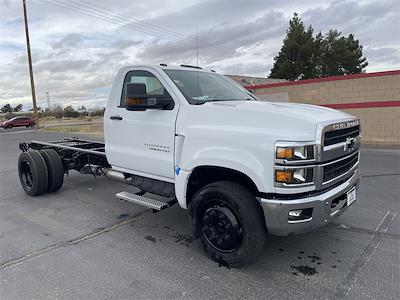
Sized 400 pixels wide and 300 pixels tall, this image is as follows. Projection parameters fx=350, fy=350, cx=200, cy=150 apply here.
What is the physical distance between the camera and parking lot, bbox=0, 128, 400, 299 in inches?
126

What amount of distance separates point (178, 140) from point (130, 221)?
5.76 feet

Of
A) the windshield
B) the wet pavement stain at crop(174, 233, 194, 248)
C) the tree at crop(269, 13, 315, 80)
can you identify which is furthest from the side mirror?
the tree at crop(269, 13, 315, 80)

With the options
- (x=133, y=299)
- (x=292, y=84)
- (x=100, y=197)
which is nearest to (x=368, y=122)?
(x=292, y=84)

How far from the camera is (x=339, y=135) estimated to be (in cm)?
348

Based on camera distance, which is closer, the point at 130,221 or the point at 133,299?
the point at 133,299

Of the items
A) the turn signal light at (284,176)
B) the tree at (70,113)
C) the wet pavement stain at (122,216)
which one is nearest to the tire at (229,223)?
the turn signal light at (284,176)

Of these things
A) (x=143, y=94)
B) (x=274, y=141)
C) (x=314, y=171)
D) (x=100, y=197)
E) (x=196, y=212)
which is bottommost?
(x=100, y=197)

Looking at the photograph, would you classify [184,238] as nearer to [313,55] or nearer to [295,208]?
[295,208]

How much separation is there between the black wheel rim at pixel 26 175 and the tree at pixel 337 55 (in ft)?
135

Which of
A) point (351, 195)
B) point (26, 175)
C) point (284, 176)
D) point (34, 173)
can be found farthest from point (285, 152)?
point (26, 175)

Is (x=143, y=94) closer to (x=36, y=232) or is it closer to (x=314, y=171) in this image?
(x=314, y=171)

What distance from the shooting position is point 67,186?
7.29 m

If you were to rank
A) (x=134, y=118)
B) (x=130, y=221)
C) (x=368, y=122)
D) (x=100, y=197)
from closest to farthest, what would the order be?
(x=134, y=118)
(x=130, y=221)
(x=100, y=197)
(x=368, y=122)

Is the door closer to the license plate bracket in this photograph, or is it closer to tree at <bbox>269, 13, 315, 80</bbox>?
the license plate bracket
